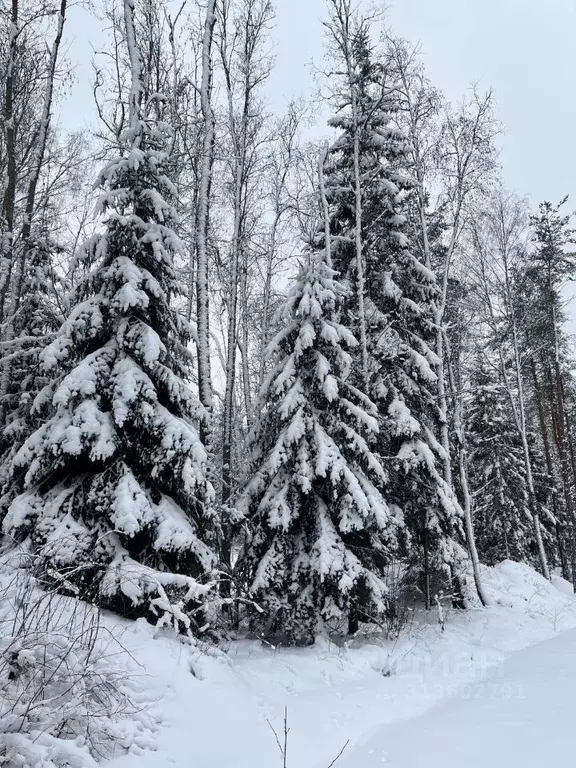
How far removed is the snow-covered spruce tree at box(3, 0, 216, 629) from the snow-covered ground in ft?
2.76

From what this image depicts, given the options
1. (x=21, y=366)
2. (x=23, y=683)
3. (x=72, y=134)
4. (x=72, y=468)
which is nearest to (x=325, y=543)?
(x=72, y=468)

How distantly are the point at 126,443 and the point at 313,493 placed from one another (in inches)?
146

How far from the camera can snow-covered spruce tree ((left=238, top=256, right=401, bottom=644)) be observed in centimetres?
841

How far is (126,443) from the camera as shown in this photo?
279 inches

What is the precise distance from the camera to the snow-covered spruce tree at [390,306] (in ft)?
37.8

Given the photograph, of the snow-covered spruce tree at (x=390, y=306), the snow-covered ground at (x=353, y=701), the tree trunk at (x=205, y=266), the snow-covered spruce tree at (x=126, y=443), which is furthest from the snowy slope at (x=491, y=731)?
the tree trunk at (x=205, y=266)

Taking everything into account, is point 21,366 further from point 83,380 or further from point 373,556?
point 373,556

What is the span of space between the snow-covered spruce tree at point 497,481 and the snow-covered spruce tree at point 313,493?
A: 13829mm

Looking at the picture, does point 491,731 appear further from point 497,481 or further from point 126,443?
point 497,481

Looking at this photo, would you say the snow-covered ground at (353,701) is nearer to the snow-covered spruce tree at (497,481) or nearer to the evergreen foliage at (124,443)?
the evergreen foliage at (124,443)

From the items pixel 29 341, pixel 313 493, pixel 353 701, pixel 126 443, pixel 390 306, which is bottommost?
pixel 353 701

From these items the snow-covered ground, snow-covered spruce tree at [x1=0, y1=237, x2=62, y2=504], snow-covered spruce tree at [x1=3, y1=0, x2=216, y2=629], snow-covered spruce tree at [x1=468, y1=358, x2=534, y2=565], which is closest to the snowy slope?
the snow-covered ground

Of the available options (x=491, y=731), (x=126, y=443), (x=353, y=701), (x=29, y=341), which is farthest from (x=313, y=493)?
(x=29, y=341)

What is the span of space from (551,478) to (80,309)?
22.4m
